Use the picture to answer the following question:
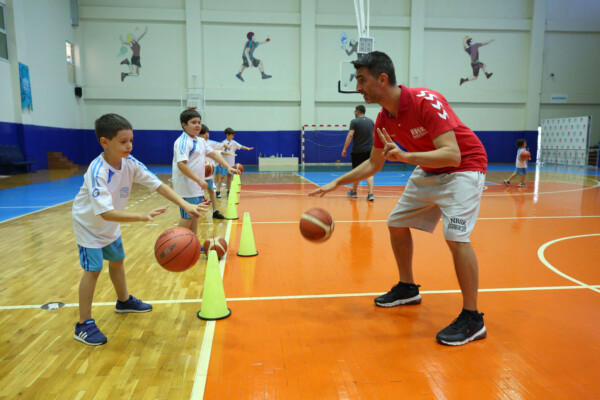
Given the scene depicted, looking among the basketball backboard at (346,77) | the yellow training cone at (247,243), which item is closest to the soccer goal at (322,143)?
the basketball backboard at (346,77)

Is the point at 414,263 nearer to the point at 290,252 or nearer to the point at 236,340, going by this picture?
the point at 290,252

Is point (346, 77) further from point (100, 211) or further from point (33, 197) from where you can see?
point (100, 211)

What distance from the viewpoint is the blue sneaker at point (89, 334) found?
3223mm

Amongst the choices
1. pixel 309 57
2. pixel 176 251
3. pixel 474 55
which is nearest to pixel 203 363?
pixel 176 251

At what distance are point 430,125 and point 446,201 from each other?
0.63 m

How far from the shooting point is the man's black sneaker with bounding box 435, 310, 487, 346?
10.5 feet

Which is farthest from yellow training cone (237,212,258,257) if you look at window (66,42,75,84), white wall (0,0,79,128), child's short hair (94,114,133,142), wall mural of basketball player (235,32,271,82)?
window (66,42,75,84)

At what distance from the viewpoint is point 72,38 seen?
926 inches

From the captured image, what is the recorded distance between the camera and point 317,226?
12.7 feet

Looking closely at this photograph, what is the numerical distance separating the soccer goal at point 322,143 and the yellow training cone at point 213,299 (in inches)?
862

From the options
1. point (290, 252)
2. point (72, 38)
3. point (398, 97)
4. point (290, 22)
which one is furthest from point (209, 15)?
point (398, 97)

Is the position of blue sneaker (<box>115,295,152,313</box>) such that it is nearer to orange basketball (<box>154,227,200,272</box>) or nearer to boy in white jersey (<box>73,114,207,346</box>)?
boy in white jersey (<box>73,114,207,346</box>)

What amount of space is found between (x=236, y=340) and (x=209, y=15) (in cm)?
2410

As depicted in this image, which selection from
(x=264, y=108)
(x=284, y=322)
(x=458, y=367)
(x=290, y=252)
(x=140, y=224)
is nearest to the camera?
(x=458, y=367)
